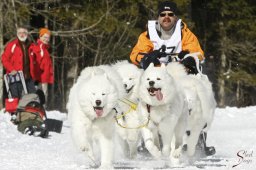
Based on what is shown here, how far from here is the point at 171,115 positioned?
698 cm

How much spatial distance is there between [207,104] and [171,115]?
0.83 metres

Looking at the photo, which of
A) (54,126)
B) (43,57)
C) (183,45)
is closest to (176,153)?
(183,45)

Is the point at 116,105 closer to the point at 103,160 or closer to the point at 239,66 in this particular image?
the point at 103,160

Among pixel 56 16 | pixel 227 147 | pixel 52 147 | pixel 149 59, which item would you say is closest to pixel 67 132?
pixel 52 147

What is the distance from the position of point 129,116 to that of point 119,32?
39.8ft

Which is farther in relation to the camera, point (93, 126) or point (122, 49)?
point (122, 49)

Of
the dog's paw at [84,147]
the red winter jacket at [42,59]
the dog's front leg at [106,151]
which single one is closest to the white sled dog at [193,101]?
the dog's front leg at [106,151]

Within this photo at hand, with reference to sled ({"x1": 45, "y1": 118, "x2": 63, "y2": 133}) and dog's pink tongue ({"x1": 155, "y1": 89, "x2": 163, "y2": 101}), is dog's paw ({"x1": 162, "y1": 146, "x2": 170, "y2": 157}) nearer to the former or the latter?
dog's pink tongue ({"x1": 155, "y1": 89, "x2": 163, "y2": 101})

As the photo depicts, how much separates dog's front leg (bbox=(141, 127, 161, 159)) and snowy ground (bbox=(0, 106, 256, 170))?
0.13 m

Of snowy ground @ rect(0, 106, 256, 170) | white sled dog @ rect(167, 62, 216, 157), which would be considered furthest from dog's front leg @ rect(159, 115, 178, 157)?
white sled dog @ rect(167, 62, 216, 157)

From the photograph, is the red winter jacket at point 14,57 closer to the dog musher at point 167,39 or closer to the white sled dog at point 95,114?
Result: the dog musher at point 167,39

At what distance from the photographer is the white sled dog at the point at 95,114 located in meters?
6.38

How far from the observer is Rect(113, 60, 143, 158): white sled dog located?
798 centimetres

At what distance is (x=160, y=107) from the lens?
7.01m
